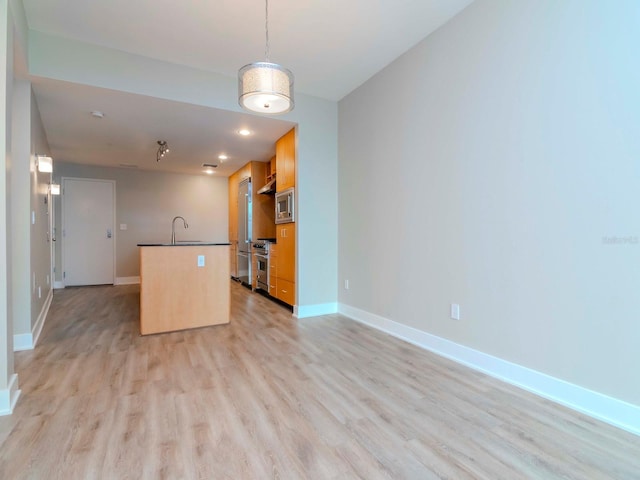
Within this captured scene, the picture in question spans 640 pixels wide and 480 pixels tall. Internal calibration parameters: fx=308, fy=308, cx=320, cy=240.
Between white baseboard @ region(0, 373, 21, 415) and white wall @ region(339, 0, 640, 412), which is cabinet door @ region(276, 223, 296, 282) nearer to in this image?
white wall @ region(339, 0, 640, 412)

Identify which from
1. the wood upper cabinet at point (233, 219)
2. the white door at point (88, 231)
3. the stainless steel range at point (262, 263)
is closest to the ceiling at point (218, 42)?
the stainless steel range at point (262, 263)

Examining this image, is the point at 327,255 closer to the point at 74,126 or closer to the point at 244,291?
the point at 244,291

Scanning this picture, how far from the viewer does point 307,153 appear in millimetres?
3822

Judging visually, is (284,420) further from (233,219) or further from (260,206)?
(233,219)

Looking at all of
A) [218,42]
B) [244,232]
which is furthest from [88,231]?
[218,42]

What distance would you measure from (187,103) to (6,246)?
6.74 ft

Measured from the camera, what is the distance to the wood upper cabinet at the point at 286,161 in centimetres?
392

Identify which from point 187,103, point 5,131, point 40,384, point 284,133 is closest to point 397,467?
point 40,384

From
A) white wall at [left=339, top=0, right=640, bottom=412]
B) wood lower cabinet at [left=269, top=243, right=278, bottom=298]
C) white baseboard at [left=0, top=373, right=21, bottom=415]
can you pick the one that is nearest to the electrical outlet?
white wall at [left=339, top=0, right=640, bottom=412]

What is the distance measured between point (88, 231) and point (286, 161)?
4.72 m

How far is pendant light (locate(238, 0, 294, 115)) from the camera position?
181 centimetres

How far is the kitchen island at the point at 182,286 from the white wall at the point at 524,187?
1861mm

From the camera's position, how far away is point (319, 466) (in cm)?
133

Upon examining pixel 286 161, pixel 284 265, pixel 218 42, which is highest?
pixel 218 42
